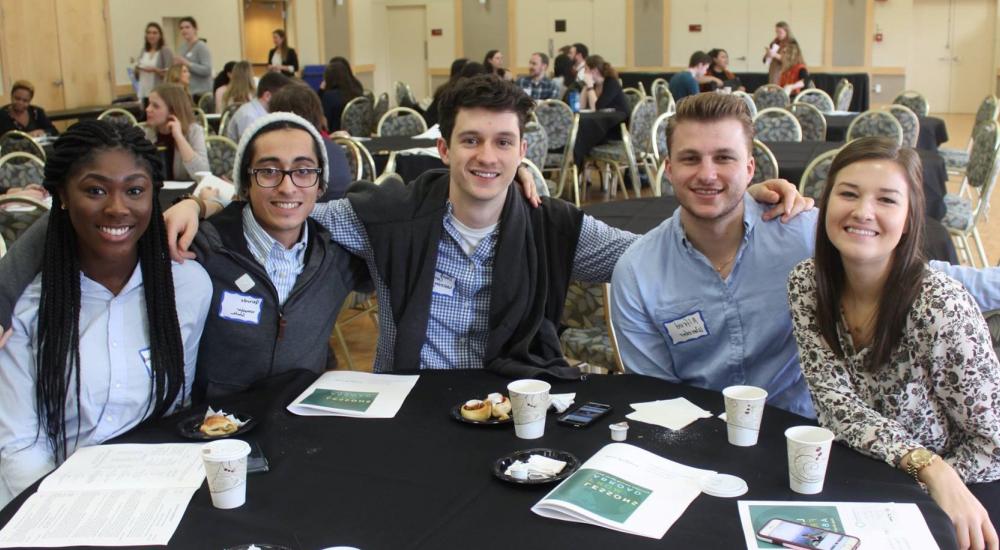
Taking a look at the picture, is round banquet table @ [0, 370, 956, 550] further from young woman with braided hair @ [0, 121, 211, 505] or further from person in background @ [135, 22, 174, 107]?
person in background @ [135, 22, 174, 107]

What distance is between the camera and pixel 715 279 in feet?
7.49

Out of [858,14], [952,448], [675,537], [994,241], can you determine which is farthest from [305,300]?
[858,14]

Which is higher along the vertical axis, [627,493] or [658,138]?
[658,138]

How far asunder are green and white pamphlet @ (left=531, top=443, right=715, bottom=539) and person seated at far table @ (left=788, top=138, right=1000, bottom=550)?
0.39 meters

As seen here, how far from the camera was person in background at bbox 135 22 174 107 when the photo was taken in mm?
11445

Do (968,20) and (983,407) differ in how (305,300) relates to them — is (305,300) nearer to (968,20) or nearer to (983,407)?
(983,407)

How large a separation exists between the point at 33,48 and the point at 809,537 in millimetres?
11646

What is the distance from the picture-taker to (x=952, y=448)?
1.89 metres

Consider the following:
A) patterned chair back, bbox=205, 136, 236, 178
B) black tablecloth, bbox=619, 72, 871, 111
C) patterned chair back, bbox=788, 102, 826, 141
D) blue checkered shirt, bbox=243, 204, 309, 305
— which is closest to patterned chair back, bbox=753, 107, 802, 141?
patterned chair back, bbox=788, 102, 826, 141

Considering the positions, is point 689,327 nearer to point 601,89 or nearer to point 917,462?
point 917,462

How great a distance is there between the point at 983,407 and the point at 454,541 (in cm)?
108

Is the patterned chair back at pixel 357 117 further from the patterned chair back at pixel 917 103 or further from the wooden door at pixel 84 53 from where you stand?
the patterned chair back at pixel 917 103

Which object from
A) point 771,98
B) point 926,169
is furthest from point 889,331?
point 771,98

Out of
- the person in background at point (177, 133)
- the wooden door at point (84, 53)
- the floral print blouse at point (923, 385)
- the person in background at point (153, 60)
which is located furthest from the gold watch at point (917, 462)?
the wooden door at point (84, 53)
